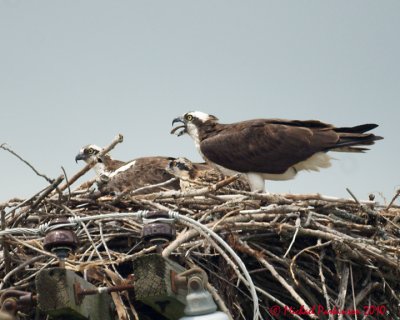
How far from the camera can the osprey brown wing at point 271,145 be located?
8.48 metres

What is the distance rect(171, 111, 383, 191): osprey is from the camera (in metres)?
8.45

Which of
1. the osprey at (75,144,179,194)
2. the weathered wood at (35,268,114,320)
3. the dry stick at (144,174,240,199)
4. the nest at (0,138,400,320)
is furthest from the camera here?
the osprey at (75,144,179,194)

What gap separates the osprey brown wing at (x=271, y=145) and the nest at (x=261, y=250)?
189 cm

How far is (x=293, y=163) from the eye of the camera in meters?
8.54

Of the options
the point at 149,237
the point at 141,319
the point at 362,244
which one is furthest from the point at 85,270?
the point at 362,244

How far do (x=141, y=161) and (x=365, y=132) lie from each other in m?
2.54

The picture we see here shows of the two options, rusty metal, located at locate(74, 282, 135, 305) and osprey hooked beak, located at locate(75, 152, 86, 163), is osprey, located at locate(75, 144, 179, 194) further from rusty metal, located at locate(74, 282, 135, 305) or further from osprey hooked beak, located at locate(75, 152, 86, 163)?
rusty metal, located at locate(74, 282, 135, 305)

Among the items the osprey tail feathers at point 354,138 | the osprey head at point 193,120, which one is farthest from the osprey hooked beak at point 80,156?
the osprey tail feathers at point 354,138

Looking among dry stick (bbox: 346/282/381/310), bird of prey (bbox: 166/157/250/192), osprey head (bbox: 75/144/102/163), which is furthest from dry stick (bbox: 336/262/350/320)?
osprey head (bbox: 75/144/102/163)

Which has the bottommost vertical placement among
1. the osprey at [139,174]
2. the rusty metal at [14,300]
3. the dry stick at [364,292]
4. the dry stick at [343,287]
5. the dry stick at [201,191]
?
the dry stick at [364,292]

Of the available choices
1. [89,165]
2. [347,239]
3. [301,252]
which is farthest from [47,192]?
[347,239]

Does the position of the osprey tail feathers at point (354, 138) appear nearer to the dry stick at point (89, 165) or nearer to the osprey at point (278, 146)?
the osprey at point (278, 146)

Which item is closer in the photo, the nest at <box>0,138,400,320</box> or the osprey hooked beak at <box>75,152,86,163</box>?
the nest at <box>0,138,400,320</box>

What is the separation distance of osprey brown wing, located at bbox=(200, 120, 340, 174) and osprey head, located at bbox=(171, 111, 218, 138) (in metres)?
0.63
